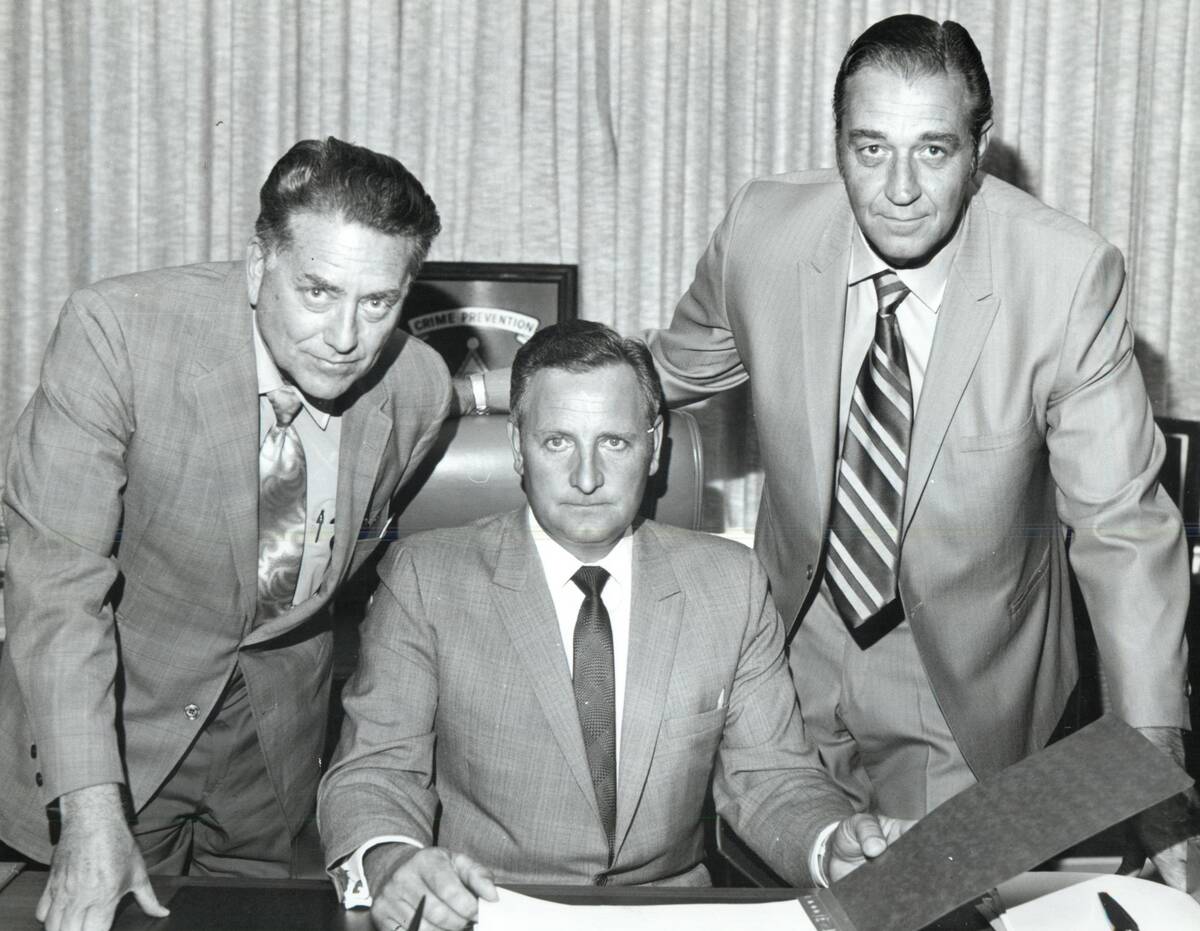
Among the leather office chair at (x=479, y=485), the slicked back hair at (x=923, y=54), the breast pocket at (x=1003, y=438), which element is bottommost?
the leather office chair at (x=479, y=485)

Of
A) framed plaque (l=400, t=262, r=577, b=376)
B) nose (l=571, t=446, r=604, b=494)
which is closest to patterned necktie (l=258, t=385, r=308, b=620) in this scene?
nose (l=571, t=446, r=604, b=494)

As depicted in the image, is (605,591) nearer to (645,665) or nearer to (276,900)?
(645,665)

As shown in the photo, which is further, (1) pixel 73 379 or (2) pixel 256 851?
(2) pixel 256 851

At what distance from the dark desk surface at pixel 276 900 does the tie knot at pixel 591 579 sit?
0.53 metres

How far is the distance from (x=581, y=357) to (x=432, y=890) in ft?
2.76

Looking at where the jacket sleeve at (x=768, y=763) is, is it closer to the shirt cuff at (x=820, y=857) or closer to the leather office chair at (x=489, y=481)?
the shirt cuff at (x=820, y=857)

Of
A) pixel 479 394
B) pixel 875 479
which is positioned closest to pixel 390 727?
pixel 479 394

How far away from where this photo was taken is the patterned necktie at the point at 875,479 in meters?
1.93

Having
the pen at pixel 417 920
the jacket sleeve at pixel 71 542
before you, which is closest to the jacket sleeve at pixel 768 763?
the pen at pixel 417 920

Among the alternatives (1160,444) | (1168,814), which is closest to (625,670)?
(1168,814)

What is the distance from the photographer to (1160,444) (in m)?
1.80

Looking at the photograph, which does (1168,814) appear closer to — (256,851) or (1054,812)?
(1054,812)

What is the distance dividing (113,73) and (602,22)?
4.51ft

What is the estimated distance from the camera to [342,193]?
5.36 feet
